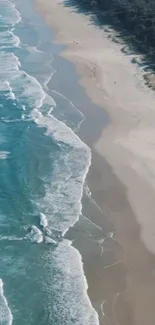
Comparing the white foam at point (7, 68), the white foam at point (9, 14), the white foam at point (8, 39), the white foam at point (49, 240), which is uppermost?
the white foam at point (49, 240)

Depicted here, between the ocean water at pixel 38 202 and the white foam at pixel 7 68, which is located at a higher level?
the ocean water at pixel 38 202

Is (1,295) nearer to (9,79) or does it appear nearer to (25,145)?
(25,145)

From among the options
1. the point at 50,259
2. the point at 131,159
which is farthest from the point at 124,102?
the point at 50,259

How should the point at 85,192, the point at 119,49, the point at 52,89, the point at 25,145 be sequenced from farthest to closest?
the point at 119,49 < the point at 52,89 < the point at 25,145 < the point at 85,192

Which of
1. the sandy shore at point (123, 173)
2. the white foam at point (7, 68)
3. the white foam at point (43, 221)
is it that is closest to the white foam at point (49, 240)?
the white foam at point (43, 221)

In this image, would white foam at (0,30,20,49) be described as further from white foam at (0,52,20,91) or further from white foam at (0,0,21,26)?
white foam at (0,0,21,26)

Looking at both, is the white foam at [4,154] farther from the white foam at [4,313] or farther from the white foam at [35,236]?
the white foam at [4,313]
